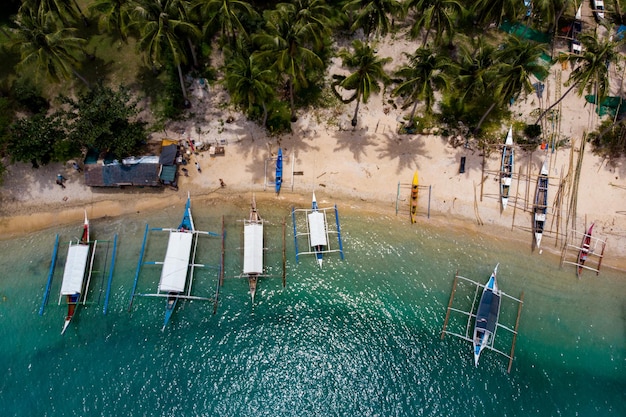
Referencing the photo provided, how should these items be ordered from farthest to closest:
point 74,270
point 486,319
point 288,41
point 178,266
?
point 178,266, point 74,270, point 288,41, point 486,319

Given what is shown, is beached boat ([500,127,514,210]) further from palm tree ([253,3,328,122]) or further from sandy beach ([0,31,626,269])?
palm tree ([253,3,328,122])

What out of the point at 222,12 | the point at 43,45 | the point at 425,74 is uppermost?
the point at 222,12

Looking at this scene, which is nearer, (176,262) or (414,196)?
(176,262)

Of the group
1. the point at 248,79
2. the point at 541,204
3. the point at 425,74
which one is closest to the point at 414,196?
the point at 425,74

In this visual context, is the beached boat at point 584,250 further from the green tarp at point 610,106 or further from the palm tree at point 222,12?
the palm tree at point 222,12

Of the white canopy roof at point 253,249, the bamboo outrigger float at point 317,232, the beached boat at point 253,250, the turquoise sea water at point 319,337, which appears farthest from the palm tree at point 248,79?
the white canopy roof at point 253,249

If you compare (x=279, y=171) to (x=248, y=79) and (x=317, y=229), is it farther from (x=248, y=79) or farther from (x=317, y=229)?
(x=248, y=79)

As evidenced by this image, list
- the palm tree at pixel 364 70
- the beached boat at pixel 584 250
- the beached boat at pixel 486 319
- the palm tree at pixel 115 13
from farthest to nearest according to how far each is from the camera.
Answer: the palm tree at pixel 115 13, the beached boat at pixel 584 250, the palm tree at pixel 364 70, the beached boat at pixel 486 319
